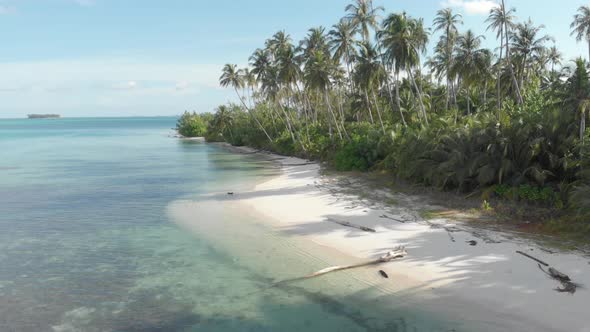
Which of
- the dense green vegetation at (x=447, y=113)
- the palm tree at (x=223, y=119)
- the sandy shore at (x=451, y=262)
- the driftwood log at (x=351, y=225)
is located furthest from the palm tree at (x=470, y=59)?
the palm tree at (x=223, y=119)

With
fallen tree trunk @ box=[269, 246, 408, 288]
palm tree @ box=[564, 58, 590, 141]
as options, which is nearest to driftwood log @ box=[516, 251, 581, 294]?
fallen tree trunk @ box=[269, 246, 408, 288]

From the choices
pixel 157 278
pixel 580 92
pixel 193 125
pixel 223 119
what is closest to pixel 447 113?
pixel 580 92

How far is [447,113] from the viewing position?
102 ft

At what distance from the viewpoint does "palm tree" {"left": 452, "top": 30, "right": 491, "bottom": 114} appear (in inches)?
1368

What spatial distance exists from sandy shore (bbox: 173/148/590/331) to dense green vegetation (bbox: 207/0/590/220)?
3.24 meters

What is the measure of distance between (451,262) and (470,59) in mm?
27019

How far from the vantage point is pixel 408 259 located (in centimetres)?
1276

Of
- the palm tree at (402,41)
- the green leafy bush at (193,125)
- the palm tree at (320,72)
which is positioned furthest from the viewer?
the green leafy bush at (193,125)

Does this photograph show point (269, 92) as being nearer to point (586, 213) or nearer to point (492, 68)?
point (492, 68)

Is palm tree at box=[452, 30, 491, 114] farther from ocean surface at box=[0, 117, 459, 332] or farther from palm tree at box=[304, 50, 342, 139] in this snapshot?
ocean surface at box=[0, 117, 459, 332]

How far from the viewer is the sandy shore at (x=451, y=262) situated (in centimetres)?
934

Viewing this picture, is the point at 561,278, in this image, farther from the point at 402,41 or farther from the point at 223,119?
the point at 223,119

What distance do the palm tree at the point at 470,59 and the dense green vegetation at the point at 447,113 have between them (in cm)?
8

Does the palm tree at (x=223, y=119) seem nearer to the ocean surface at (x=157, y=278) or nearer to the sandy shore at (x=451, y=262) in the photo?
the ocean surface at (x=157, y=278)
